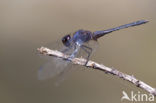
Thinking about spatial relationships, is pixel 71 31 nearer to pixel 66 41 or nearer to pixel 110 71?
pixel 66 41

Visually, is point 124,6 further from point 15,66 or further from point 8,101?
point 8,101

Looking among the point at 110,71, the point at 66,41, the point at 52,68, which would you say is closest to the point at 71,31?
the point at 66,41

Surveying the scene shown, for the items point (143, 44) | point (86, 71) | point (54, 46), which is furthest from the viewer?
point (143, 44)

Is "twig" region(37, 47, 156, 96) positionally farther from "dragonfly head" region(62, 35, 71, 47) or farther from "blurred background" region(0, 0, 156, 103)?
"blurred background" region(0, 0, 156, 103)

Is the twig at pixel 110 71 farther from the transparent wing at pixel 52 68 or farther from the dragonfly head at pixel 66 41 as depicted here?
the dragonfly head at pixel 66 41

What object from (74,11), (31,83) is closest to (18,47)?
(31,83)

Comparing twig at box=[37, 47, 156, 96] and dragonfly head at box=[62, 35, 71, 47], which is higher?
dragonfly head at box=[62, 35, 71, 47]

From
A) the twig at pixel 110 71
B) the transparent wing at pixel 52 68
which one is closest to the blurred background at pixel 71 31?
the transparent wing at pixel 52 68

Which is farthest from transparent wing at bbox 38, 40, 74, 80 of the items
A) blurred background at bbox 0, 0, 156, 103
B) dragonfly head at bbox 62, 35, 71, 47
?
blurred background at bbox 0, 0, 156, 103

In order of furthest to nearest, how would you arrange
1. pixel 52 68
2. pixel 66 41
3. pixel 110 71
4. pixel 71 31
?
pixel 71 31, pixel 66 41, pixel 52 68, pixel 110 71
